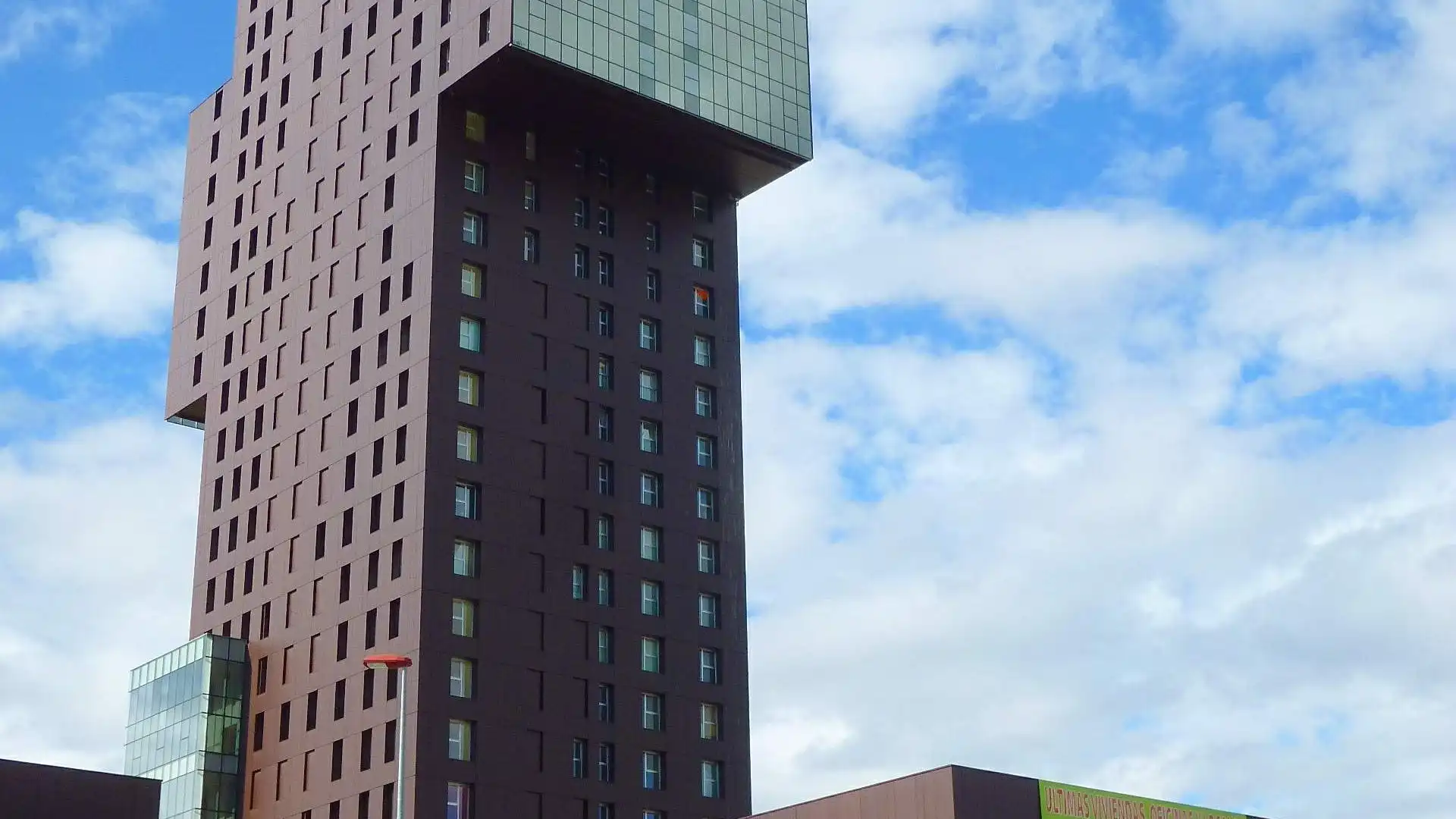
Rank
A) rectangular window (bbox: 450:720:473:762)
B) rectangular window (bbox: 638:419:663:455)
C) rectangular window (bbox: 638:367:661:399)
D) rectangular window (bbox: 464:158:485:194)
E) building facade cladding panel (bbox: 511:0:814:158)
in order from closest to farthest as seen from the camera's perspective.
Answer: rectangular window (bbox: 450:720:473:762) → building facade cladding panel (bbox: 511:0:814:158) → rectangular window (bbox: 464:158:485:194) → rectangular window (bbox: 638:419:663:455) → rectangular window (bbox: 638:367:661:399)

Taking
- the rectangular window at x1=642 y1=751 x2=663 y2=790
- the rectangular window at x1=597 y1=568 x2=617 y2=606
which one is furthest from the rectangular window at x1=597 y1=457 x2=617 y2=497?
the rectangular window at x1=642 y1=751 x2=663 y2=790

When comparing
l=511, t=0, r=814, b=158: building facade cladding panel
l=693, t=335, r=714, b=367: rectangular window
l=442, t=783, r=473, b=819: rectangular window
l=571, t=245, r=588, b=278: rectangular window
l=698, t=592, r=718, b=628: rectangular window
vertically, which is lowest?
l=442, t=783, r=473, b=819: rectangular window

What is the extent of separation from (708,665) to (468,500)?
16.3m

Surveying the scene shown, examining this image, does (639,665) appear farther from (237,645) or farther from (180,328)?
(180,328)

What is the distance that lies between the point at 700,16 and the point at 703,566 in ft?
102

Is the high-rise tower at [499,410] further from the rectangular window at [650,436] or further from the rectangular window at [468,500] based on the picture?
the rectangular window at [650,436]

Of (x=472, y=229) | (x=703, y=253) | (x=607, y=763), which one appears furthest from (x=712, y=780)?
(x=472, y=229)

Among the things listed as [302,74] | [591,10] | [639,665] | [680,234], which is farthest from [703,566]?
[302,74]

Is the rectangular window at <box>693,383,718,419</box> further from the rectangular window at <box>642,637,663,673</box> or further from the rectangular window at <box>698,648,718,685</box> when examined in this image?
the rectangular window at <box>642,637,663,673</box>

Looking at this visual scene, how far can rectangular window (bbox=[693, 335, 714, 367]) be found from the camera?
108562 mm

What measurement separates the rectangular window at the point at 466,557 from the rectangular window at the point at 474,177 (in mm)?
19286

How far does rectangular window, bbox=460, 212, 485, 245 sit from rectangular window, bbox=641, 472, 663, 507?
15349mm

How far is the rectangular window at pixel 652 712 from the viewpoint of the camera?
9881cm

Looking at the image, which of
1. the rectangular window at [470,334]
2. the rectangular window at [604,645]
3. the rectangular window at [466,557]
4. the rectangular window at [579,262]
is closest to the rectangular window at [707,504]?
the rectangular window at [604,645]
